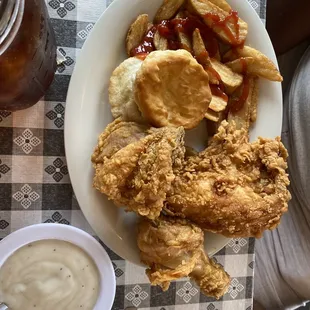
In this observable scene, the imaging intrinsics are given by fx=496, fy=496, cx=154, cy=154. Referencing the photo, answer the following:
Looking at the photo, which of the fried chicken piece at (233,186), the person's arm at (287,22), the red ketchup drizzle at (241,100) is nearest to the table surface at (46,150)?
the fried chicken piece at (233,186)

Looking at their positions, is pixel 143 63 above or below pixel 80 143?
above

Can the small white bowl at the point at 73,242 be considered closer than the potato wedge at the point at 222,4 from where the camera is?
Yes

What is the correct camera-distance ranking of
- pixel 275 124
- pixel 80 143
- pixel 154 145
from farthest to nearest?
pixel 275 124 → pixel 80 143 → pixel 154 145

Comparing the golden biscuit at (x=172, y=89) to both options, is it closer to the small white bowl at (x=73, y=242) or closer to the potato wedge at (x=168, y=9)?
the potato wedge at (x=168, y=9)

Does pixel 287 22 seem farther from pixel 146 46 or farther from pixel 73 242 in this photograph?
pixel 73 242

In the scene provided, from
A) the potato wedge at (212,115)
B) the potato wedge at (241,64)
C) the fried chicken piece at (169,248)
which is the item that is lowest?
the fried chicken piece at (169,248)

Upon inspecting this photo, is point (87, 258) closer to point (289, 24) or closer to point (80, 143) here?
point (80, 143)

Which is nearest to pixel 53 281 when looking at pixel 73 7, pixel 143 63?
pixel 143 63
